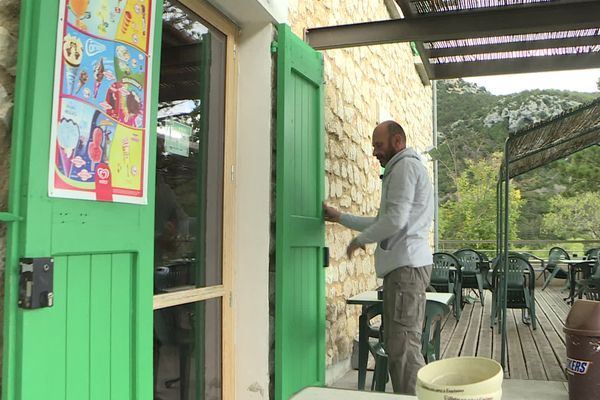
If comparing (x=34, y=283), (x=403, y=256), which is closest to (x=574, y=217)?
(x=403, y=256)

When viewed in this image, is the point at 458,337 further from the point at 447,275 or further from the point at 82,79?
the point at 82,79

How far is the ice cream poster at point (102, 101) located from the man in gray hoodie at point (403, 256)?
5.02 ft

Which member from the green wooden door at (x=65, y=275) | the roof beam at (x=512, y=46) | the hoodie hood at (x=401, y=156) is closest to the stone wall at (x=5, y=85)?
the green wooden door at (x=65, y=275)

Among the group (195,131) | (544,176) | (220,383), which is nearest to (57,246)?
(195,131)

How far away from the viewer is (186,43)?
2.57m

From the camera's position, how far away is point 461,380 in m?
1.05

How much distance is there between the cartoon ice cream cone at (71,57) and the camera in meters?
1.54

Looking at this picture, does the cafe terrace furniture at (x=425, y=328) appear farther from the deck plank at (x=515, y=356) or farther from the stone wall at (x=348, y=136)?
the deck plank at (x=515, y=356)

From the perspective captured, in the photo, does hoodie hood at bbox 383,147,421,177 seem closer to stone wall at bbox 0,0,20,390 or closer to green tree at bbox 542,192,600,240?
stone wall at bbox 0,0,20,390

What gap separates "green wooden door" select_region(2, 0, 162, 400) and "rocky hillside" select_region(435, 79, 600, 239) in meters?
29.8

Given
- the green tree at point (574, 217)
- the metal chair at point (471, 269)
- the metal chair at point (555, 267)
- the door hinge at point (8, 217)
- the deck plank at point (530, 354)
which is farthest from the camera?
the green tree at point (574, 217)

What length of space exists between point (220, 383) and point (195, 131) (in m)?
1.27

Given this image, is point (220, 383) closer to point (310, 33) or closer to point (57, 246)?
point (57, 246)

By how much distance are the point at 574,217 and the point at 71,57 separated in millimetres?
29449
